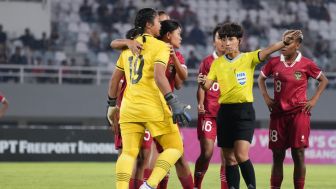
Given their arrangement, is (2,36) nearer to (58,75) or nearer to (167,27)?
(58,75)

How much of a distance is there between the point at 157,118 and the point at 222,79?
1.65 metres

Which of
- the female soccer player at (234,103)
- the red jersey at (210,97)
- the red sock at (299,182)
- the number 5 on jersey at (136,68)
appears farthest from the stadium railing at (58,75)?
the number 5 on jersey at (136,68)

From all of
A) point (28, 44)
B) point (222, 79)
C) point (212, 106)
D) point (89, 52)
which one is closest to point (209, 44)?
point (89, 52)

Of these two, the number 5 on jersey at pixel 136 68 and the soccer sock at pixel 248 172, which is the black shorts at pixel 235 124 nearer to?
the soccer sock at pixel 248 172

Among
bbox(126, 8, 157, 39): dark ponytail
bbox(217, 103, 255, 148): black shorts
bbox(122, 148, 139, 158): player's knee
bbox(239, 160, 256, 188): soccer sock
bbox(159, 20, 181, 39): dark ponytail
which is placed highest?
bbox(126, 8, 157, 39): dark ponytail

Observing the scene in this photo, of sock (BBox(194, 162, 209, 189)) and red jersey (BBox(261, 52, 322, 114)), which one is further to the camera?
sock (BBox(194, 162, 209, 189))

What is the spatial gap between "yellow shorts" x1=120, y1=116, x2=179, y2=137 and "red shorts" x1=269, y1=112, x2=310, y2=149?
8.15 feet

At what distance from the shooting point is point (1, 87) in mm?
28453

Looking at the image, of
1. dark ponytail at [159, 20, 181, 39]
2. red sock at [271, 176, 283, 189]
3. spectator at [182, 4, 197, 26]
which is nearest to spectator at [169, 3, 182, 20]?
spectator at [182, 4, 197, 26]

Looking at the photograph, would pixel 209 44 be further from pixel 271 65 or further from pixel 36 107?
pixel 271 65

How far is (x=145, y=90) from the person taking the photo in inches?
398

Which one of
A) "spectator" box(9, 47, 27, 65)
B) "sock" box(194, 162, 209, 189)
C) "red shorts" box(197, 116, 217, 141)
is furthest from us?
"spectator" box(9, 47, 27, 65)

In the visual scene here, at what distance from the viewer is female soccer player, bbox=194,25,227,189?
13.0 metres

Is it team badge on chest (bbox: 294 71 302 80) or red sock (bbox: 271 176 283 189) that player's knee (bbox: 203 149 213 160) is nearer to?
red sock (bbox: 271 176 283 189)
